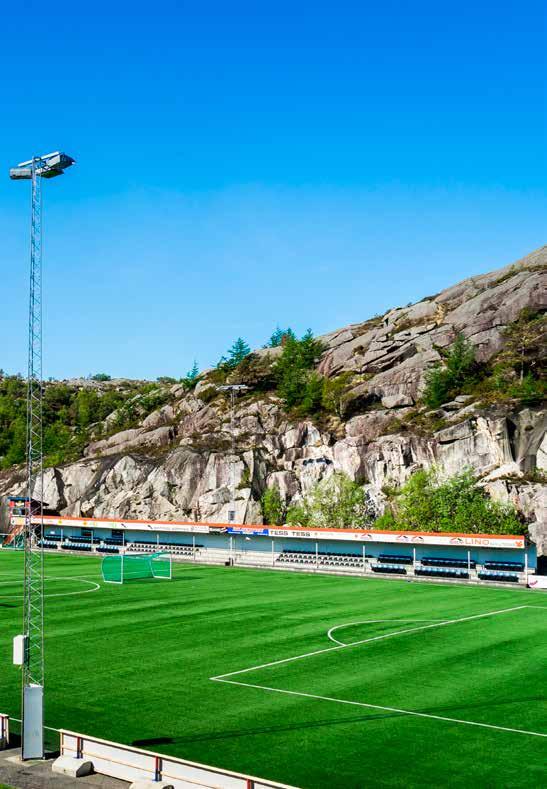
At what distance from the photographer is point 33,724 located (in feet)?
71.7

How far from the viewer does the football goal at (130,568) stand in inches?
2576

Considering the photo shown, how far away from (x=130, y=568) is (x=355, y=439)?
48831mm

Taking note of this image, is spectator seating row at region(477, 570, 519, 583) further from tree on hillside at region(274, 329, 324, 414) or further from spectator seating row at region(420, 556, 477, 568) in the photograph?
tree on hillside at region(274, 329, 324, 414)

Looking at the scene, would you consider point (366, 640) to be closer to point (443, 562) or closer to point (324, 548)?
point (443, 562)

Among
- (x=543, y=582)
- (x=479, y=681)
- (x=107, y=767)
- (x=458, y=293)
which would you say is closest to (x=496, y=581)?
(x=543, y=582)

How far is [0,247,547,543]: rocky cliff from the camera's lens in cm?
10019

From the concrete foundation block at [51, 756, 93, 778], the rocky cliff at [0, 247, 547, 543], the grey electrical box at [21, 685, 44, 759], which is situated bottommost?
the concrete foundation block at [51, 756, 93, 778]

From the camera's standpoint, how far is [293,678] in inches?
1271

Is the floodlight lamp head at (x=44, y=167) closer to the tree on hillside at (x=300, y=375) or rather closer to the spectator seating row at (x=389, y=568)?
the spectator seating row at (x=389, y=568)

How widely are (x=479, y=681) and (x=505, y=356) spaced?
96257 millimetres

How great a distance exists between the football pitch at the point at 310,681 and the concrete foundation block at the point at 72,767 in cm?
299

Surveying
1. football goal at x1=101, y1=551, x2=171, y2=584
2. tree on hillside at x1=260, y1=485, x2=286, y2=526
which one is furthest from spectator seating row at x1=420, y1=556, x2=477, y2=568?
tree on hillside at x1=260, y1=485, x2=286, y2=526

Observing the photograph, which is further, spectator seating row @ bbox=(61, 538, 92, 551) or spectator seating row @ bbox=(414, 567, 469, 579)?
spectator seating row @ bbox=(61, 538, 92, 551)

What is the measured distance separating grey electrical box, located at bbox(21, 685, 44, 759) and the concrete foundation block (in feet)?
3.53
